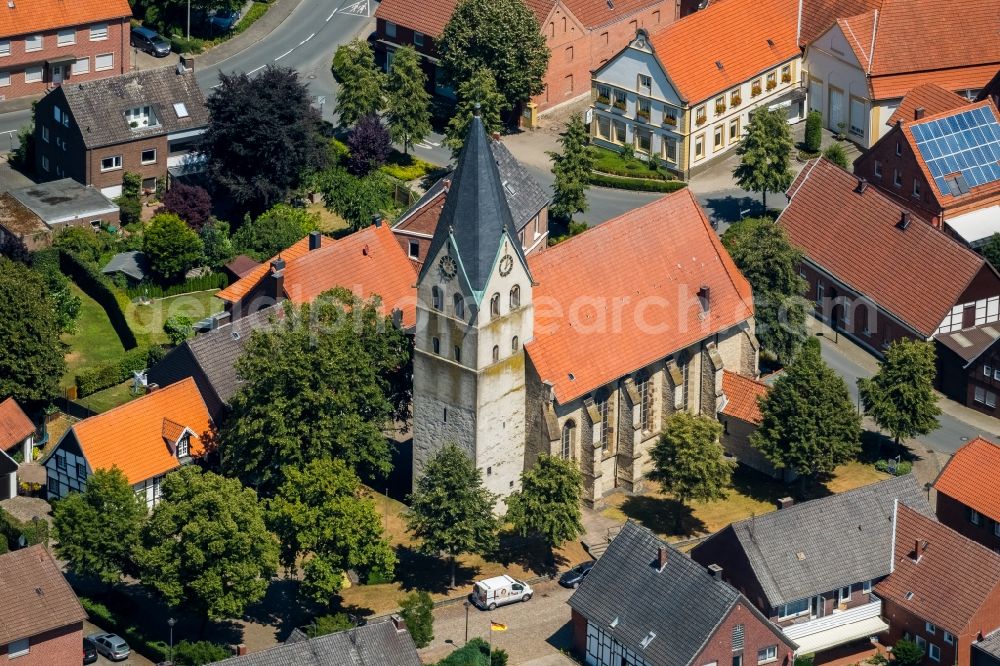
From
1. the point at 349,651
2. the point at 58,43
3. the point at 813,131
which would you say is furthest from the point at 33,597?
the point at 813,131

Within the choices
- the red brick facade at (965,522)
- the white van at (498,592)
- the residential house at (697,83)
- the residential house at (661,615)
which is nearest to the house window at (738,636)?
the residential house at (661,615)

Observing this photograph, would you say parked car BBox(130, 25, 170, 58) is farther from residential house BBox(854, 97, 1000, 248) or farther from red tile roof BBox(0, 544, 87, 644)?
red tile roof BBox(0, 544, 87, 644)

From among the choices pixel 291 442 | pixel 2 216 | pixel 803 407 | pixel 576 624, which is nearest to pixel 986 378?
pixel 803 407

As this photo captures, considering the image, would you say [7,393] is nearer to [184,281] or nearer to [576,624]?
[184,281]

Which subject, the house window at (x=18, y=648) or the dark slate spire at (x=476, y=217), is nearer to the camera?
the house window at (x=18, y=648)

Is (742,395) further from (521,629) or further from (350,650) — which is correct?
(350,650)

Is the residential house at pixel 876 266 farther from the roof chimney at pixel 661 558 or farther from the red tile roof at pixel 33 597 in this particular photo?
the red tile roof at pixel 33 597

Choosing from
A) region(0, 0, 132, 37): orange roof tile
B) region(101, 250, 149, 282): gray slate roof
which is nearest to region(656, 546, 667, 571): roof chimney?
region(101, 250, 149, 282): gray slate roof
